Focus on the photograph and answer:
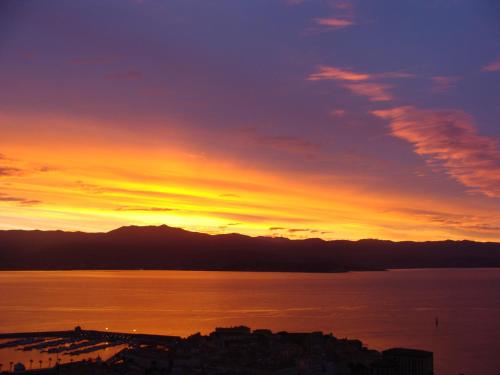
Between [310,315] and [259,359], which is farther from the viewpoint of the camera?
[310,315]

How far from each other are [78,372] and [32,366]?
8.99 meters

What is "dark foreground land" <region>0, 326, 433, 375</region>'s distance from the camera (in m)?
33.0

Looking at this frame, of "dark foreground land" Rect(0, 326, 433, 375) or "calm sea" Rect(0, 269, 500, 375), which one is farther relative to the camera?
"calm sea" Rect(0, 269, 500, 375)

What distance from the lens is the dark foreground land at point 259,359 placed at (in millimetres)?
33031

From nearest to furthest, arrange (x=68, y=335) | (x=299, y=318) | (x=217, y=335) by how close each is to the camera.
Answer: (x=217, y=335), (x=68, y=335), (x=299, y=318)

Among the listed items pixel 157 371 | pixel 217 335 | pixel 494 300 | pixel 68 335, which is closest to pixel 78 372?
pixel 157 371

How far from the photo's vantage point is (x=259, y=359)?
3528 centimetres

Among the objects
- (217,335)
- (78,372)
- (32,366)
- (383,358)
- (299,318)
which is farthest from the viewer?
(299,318)

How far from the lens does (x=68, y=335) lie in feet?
176

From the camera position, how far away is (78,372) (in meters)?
32.1

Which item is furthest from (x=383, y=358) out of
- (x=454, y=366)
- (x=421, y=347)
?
(x=421, y=347)

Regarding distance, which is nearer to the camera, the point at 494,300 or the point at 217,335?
the point at 217,335

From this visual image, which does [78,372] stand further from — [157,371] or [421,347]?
[421,347]

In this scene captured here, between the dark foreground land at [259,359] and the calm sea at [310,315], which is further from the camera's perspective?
the calm sea at [310,315]
